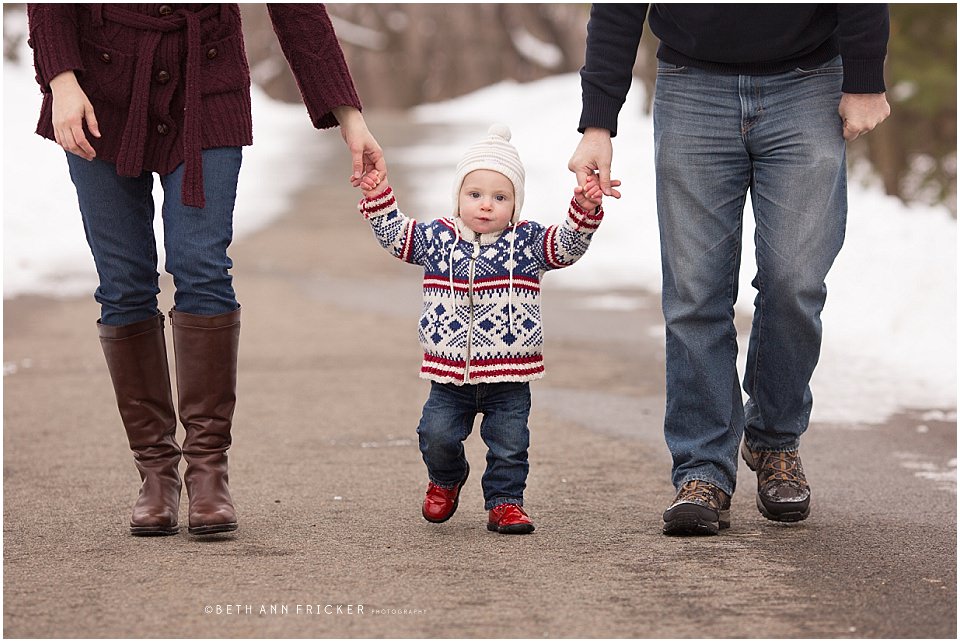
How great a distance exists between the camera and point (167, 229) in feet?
13.3

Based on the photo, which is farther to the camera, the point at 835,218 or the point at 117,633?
the point at 835,218

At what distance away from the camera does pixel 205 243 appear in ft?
13.1

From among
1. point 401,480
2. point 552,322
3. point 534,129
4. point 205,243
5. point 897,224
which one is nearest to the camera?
point 205,243

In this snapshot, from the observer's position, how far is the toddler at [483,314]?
407 cm

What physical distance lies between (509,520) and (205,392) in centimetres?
91

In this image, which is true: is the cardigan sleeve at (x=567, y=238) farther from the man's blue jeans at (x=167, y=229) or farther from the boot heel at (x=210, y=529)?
the boot heel at (x=210, y=529)

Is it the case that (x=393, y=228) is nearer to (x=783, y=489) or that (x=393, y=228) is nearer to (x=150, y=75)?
(x=150, y=75)

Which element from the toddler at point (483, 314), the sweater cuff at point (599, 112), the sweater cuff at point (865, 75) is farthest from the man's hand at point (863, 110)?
the toddler at point (483, 314)

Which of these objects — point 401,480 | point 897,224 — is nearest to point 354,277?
point 897,224

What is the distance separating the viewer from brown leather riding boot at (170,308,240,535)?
4059mm

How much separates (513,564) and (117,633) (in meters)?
1.03

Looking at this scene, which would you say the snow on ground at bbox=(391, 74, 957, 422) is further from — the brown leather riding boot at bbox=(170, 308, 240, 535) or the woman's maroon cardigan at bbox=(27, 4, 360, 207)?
the woman's maroon cardigan at bbox=(27, 4, 360, 207)

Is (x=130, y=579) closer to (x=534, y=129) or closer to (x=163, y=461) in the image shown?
(x=163, y=461)

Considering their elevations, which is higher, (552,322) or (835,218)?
(835,218)
